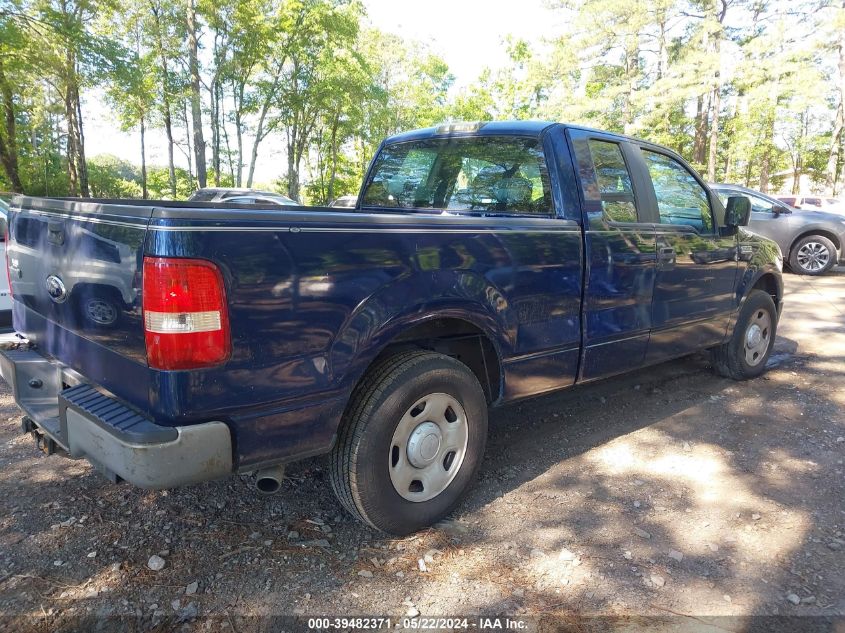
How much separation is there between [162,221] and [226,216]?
0.65 ft

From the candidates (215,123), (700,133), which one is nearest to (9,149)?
(215,123)

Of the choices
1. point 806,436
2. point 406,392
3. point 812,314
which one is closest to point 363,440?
point 406,392

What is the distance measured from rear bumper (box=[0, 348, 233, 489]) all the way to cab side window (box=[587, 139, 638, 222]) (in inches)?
98.0

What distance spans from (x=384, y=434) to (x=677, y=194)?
2919mm

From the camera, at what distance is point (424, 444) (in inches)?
105

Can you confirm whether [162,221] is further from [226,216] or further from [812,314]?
[812,314]

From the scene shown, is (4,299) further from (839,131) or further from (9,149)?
(839,131)

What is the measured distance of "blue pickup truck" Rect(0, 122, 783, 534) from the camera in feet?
6.46

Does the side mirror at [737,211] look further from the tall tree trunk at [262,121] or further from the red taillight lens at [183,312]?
the tall tree trunk at [262,121]

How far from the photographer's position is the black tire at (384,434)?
2455mm

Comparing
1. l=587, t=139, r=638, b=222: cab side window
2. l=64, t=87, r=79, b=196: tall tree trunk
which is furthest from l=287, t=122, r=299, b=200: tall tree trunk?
l=587, t=139, r=638, b=222: cab side window

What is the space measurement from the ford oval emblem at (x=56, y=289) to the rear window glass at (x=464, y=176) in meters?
2.12

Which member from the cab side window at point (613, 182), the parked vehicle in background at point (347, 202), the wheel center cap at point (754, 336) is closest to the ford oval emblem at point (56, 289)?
the parked vehicle in background at point (347, 202)

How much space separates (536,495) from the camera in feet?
10.2
